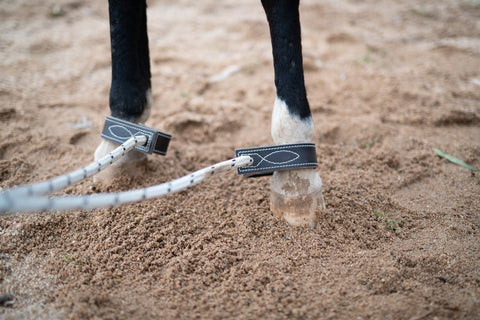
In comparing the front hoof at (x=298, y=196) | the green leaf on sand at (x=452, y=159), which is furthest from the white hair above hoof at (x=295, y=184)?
the green leaf on sand at (x=452, y=159)

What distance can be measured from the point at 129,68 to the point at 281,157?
828mm

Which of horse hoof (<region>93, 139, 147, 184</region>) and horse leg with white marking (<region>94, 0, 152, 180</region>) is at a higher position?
horse leg with white marking (<region>94, 0, 152, 180</region>)

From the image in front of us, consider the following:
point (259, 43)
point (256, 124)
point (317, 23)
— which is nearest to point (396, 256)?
point (256, 124)

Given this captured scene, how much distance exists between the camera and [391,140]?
7.35 feet

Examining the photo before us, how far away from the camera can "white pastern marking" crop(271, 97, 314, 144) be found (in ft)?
4.74

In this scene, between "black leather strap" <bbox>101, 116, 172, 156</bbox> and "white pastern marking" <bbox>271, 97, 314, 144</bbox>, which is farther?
"black leather strap" <bbox>101, 116, 172, 156</bbox>

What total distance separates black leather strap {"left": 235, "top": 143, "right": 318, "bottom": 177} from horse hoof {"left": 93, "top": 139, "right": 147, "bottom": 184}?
0.62 metres

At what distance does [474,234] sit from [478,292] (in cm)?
38

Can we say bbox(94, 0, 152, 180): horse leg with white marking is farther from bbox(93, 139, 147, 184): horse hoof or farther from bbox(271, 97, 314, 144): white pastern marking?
bbox(271, 97, 314, 144): white pastern marking

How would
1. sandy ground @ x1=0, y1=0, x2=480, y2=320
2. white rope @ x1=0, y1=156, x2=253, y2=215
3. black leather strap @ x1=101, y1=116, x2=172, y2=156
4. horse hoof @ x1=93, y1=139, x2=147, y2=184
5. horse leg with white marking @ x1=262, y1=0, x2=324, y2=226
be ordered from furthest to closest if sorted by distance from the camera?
horse hoof @ x1=93, y1=139, x2=147, y2=184, black leather strap @ x1=101, y1=116, x2=172, y2=156, horse leg with white marking @ x1=262, y1=0, x2=324, y2=226, sandy ground @ x1=0, y1=0, x2=480, y2=320, white rope @ x1=0, y1=156, x2=253, y2=215

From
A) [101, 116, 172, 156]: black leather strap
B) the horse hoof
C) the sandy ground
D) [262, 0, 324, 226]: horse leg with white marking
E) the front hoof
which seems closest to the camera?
the sandy ground

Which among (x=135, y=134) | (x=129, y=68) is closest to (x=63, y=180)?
(x=135, y=134)

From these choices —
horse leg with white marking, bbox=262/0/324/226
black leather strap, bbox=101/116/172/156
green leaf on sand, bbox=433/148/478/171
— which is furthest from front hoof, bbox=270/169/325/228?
green leaf on sand, bbox=433/148/478/171

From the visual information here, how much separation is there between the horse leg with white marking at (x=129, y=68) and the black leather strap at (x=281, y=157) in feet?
1.98
